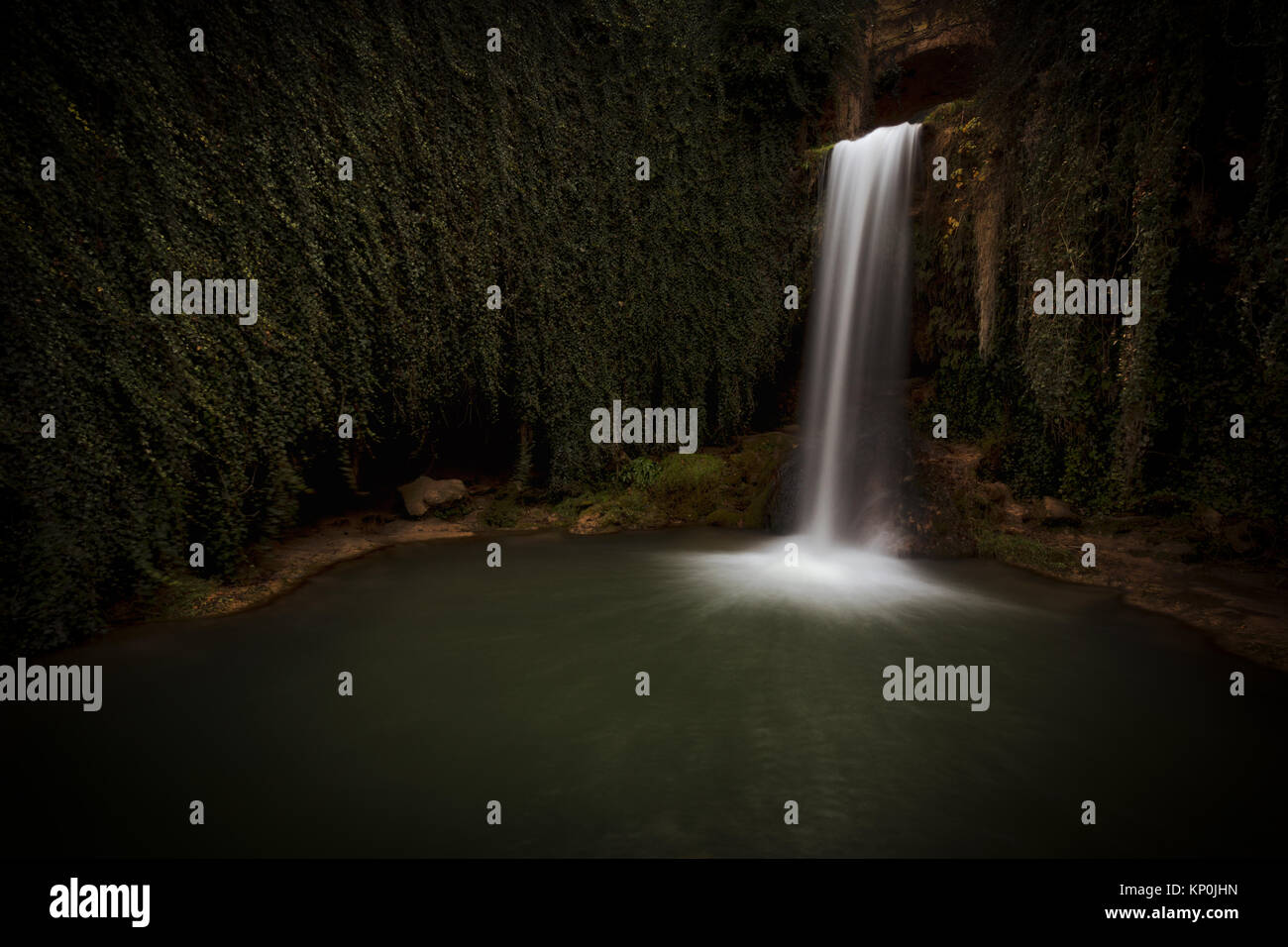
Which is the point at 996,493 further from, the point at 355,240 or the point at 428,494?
the point at 355,240

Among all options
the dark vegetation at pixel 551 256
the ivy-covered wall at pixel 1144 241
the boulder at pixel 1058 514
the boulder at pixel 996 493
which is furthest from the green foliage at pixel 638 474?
the boulder at pixel 1058 514

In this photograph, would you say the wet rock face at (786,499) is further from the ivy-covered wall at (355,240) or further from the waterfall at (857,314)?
the ivy-covered wall at (355,240)

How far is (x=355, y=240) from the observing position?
23.5 ft

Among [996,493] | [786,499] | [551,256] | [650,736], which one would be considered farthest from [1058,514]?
[551,256]

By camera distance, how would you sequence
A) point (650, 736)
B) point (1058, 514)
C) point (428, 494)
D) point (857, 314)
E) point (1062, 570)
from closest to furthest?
point (650, 736), point (1062, 570), point (1058, 514), point (428, 494), point (857, 314)

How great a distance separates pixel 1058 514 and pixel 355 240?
895cm

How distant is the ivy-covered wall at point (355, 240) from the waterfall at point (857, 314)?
809mm

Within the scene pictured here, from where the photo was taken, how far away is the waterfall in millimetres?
9594

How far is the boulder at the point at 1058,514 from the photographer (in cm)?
809

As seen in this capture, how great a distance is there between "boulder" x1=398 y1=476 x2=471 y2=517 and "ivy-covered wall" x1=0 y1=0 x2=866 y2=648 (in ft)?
3.09

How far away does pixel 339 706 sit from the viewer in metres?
4.23

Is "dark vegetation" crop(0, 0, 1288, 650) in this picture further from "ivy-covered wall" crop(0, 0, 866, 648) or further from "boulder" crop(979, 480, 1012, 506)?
"boulder" crop(979, 480, 1012, 506)

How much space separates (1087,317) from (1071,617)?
12.7 feet
